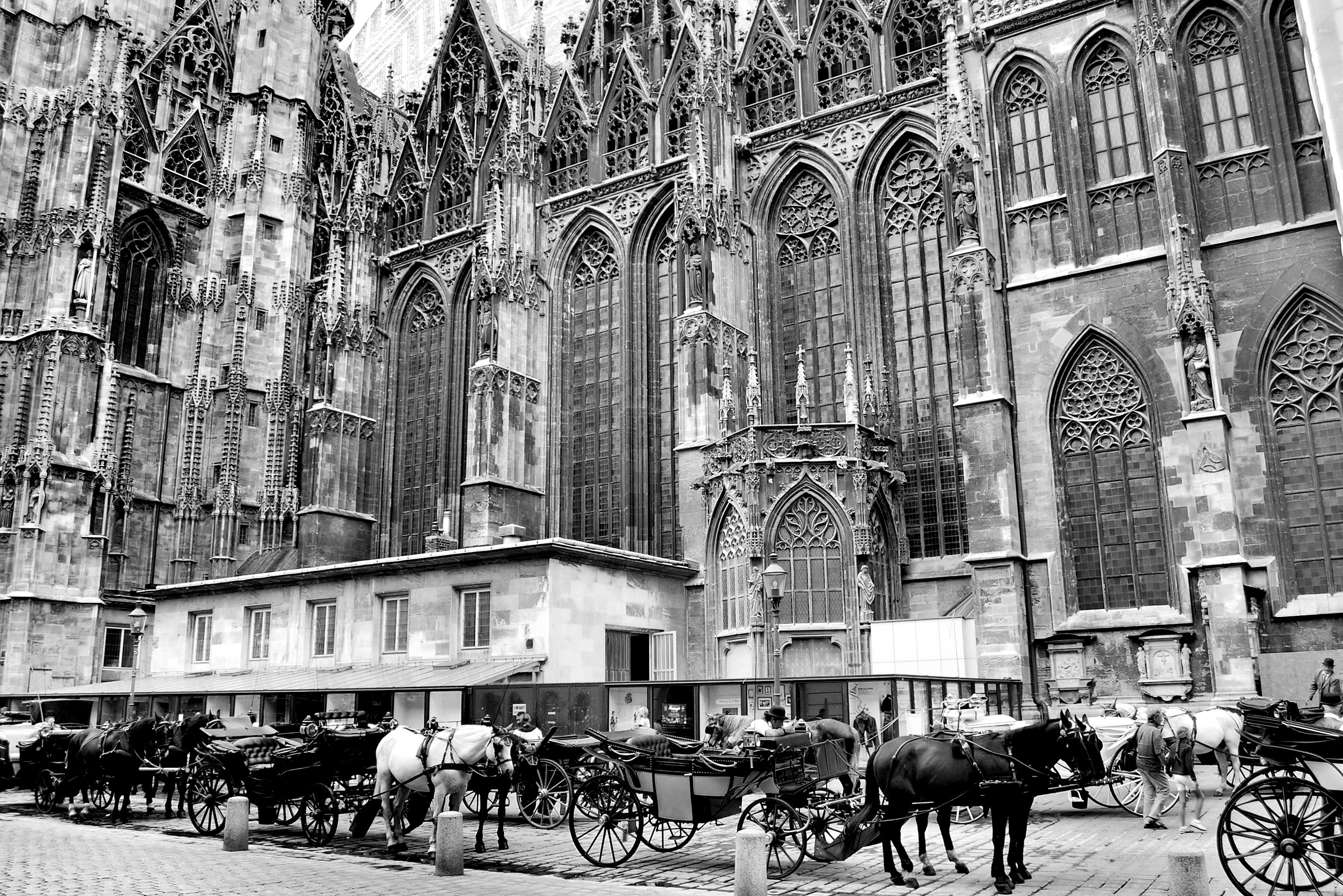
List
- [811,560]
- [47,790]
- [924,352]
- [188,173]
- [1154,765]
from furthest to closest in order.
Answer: [188,173] < [924,352] < [811,560] < [47,790] < [1154,765]

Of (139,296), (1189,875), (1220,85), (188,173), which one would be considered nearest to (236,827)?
(1189,875)

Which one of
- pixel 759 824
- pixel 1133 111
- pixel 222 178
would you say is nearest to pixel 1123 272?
pixel 1133 111

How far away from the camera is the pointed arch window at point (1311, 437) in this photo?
24516mm

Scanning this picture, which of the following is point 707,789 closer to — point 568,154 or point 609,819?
point 609,819

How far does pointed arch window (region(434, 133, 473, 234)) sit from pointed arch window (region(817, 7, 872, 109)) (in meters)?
15.0

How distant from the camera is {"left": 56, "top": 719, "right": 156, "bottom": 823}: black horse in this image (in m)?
17.6

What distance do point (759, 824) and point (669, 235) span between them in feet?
91.6

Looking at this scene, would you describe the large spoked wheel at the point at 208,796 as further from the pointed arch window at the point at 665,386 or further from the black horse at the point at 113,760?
the pointed arch window at the point at 665,386

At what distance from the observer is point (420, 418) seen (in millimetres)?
43500

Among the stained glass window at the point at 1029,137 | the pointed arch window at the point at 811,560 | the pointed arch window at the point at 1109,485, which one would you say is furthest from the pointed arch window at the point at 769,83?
the pointed arch window at the point at 811,560

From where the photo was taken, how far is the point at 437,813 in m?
13.2

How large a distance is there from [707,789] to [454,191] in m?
35.7

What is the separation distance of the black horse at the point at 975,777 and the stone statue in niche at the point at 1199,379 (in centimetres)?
1529

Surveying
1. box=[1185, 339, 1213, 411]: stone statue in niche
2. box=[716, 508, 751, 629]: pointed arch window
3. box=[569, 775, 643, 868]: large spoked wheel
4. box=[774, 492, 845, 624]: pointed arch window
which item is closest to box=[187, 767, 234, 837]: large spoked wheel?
box=[569, 775, 643, 868]: large spoked wheel
